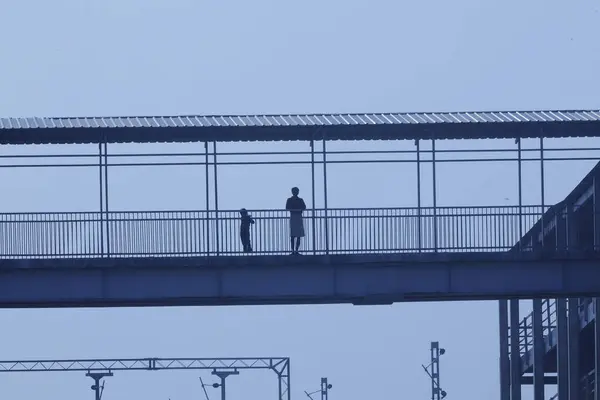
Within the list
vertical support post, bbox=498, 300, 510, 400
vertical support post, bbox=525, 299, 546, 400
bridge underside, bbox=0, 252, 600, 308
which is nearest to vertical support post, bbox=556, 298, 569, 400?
vertical support post, bbox=525, 299, 546, 400

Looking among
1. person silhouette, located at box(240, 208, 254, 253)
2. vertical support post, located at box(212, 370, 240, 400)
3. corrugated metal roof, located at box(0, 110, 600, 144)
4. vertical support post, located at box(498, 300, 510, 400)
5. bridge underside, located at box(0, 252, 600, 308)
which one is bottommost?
vertical support post, located at box(212, 370, 240, 400)

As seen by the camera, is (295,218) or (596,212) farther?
(596,212)

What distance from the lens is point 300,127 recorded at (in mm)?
41312

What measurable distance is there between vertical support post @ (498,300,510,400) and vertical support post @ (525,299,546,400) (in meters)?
6.51

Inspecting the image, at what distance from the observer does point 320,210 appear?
136 feet

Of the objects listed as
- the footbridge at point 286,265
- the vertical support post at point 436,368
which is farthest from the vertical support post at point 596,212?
the vertical support post at point 436,368

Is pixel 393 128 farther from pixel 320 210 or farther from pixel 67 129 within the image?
pixel 67 129

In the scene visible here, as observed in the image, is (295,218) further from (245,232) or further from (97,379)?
(97,379)

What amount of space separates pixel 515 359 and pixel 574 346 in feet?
38.3

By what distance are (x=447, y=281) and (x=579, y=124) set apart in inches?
219

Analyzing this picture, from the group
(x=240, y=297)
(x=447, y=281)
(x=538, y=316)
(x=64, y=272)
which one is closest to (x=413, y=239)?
(x=447, y=281)

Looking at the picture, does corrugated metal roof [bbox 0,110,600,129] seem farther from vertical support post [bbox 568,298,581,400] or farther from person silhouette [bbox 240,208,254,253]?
vertical support post [bbox 568,298,581,400]

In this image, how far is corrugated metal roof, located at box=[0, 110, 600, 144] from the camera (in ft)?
135

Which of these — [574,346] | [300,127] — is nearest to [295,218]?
[300,127]
